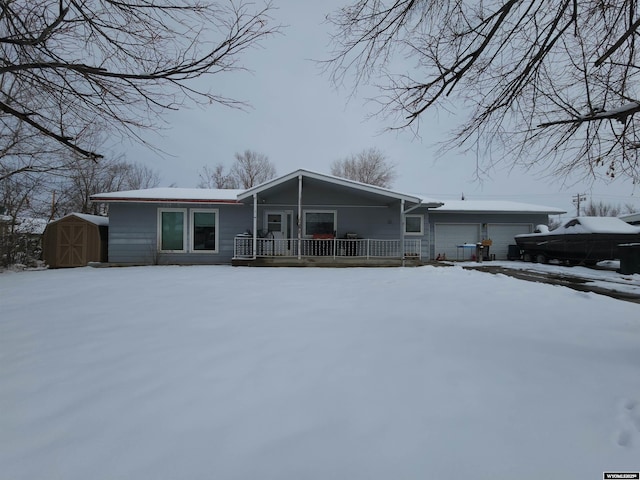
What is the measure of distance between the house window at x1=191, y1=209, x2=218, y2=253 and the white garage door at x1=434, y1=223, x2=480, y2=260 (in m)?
10.3

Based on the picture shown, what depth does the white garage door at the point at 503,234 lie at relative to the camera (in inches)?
550

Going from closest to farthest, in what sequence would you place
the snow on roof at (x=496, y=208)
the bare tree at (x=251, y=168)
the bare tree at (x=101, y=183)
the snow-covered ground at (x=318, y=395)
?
the snow-covered ground at (x=318, y=395), the snow on roof at (x=496, y=208), the bare tree at (x=101, y=183), the bare tree at (x=251, y=168)

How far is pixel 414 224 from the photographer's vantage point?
1195 centimetres

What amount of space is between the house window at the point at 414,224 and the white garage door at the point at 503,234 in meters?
4.62

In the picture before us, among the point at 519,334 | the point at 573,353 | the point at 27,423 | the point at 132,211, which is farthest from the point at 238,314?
the point at 132,211

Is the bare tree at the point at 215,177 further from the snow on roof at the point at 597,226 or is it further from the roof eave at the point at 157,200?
the snow on roof at the point at 597,226

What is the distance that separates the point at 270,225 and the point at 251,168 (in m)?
18.4

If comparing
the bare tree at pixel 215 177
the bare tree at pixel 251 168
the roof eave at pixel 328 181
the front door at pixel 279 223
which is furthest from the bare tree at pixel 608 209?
the front door at pixel 279 223

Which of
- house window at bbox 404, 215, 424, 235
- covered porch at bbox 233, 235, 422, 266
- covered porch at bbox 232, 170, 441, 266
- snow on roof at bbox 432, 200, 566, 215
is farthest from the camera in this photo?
snow on roof at bbox 432, 200, 566, 215

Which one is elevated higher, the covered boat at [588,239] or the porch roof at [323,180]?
the porch roof at [323,180]

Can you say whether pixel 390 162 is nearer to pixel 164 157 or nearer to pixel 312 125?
pixel 312 125

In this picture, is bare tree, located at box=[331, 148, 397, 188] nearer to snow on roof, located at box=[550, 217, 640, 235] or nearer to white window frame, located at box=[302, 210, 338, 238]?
white window frame, located at box=[302, 210, 338, 238]

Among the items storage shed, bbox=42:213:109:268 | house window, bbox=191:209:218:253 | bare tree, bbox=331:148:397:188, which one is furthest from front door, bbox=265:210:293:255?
bare tree, bbox=331:148:397:188

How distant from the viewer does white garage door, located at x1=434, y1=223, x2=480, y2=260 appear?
554 inches
